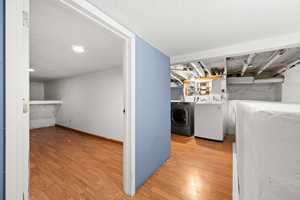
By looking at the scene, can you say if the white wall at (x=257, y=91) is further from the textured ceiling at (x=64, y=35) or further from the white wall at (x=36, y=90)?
the white wall at (x=36, y=90)

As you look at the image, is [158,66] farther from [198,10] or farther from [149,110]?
[198,10]

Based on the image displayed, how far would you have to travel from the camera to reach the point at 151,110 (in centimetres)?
172

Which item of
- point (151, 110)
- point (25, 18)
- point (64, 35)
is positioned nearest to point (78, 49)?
point (64, 35)

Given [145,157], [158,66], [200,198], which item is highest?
[158,66]

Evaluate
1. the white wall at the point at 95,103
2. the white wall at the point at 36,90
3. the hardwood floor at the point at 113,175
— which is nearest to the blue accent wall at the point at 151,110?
the hardwood floor at the point at 113,175

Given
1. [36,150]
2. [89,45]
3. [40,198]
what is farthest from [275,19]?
[36,150]

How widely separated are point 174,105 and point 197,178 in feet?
7.86

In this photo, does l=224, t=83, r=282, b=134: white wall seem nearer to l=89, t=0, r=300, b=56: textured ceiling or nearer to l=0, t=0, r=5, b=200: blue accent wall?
l=89, t=0, r=300, b=56: textured ceiling

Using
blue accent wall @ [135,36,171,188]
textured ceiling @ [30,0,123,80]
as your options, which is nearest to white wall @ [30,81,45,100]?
textured ceiling @ [30,0,123,80]

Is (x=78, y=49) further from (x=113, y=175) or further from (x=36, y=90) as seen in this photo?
(x=36, y=90)

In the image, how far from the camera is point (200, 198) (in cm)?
134

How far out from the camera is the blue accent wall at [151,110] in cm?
149

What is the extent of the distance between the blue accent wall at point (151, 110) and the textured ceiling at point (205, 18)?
0.30 m

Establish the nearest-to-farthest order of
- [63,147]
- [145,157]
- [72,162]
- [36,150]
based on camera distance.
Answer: [145,157] → [72,162] → [36,150] → [63,147]
